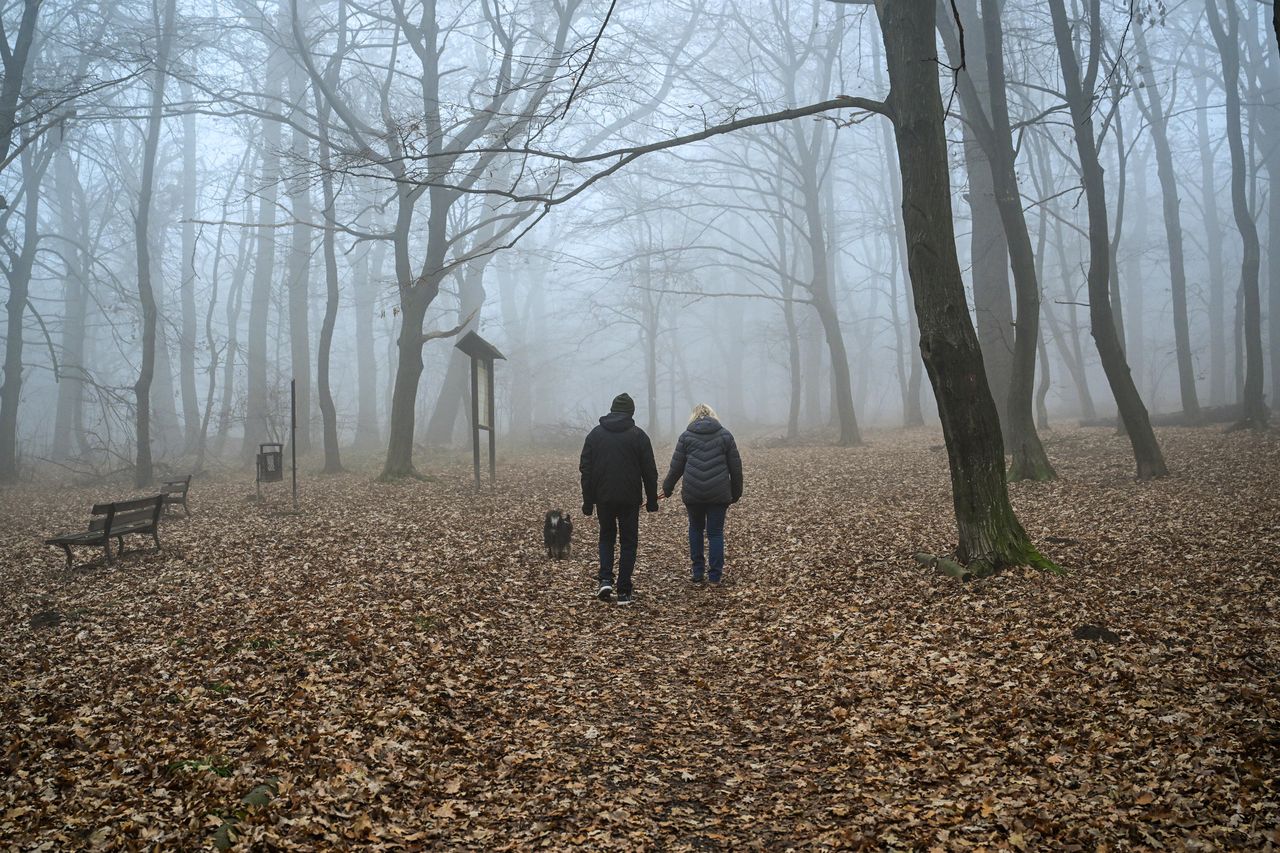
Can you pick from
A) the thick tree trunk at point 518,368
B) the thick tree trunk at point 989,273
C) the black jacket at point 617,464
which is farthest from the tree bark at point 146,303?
the thick tree trunk at point 989,273

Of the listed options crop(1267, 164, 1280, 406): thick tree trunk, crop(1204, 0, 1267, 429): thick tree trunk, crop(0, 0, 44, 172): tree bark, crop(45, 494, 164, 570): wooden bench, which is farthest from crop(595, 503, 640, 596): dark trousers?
crop(1267, 164, 1280, 406): thick tree trunk

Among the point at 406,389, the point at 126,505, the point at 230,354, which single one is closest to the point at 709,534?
the point at 126,505

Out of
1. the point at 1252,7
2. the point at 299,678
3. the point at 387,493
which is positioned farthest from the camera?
the point at 1252,7

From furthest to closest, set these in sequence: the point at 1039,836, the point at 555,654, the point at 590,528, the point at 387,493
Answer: the point at 387,493
the point at 590,528
the point at 555,654
the point at 1039,836

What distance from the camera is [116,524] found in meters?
Result: 10.0

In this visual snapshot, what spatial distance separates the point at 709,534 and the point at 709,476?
70cm

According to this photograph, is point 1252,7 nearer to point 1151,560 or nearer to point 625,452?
point 1151,560

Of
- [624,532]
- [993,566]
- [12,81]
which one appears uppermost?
[12,81]

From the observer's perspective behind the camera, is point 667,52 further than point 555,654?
Yes

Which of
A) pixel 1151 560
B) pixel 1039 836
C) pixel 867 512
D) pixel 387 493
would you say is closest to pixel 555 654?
pixel 1039 836

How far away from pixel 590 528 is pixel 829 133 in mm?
23405

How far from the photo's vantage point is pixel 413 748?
5.01 meters

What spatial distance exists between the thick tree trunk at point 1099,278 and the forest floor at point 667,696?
1.66 m

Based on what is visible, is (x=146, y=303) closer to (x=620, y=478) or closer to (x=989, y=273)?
(x=620, y=478)
